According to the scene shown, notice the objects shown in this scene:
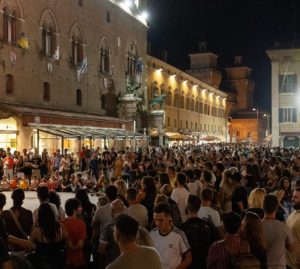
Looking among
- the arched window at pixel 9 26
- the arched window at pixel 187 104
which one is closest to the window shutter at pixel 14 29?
the arched window at pixel 9 26

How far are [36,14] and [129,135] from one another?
40.9 feet

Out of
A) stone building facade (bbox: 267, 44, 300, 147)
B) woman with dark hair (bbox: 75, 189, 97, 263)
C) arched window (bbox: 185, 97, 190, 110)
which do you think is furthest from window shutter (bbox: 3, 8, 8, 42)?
arched window (bbox: 185, 97, 190, 110)

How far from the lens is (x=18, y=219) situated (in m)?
7.60

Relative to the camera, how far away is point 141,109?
5150 centimetres

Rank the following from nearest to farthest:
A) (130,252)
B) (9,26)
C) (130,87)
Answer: (130,252), (9,26), (130,87)

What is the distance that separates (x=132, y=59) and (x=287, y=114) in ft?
68.4

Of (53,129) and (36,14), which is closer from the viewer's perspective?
(53,129)

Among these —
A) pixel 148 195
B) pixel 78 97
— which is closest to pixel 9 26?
pixel 78 97

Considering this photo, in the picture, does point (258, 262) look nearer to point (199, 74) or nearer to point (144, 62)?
point (144, 62)

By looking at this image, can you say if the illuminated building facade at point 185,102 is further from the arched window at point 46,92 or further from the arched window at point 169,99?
the arched window at point 46,92

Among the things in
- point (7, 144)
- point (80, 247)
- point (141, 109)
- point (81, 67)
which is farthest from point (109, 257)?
point (141, 109)

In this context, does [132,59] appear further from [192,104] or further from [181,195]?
[181,195]

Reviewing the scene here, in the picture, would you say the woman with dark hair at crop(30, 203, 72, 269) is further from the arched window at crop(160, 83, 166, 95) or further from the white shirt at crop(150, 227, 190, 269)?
the arched window at crop(160, 83, 166, 95)

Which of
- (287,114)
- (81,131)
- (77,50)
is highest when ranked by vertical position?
(77,50)
